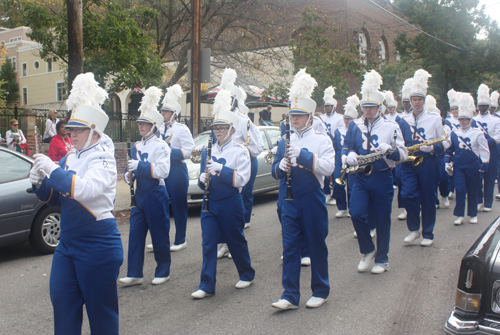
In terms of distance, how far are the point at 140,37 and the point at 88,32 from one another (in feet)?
4.31

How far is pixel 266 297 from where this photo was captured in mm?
4902

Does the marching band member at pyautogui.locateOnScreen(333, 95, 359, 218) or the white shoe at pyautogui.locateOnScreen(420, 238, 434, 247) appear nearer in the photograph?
the white shoe at pyautogui.locateOnScreen(420, 238, 434, 247)

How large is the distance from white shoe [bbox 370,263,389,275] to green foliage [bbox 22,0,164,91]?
29.4ft

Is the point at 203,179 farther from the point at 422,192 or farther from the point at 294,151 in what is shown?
the point at 422,192

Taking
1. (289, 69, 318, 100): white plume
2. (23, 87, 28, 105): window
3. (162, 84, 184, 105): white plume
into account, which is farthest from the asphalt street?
(23, 87, 28, 105): window

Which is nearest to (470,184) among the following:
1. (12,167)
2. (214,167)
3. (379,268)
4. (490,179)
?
(490,179)

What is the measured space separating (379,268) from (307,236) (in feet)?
5.07

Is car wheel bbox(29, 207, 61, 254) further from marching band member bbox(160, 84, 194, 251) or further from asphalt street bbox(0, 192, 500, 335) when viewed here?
marching band member bbox(160, 84, 194, 251)

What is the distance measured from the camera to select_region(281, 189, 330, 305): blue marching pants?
4.51 m

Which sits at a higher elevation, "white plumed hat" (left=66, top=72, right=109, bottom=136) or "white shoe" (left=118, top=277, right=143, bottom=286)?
"white plumed hat" (left=66, top=72, right=109, bottom=136)

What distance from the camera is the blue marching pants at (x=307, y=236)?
14.8 feet

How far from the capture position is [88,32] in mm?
11812

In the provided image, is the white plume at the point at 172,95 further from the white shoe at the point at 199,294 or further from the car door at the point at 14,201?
the white shoe at the point at 199,294

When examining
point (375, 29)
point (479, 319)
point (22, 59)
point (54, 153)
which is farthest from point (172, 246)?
point (22, 59)
